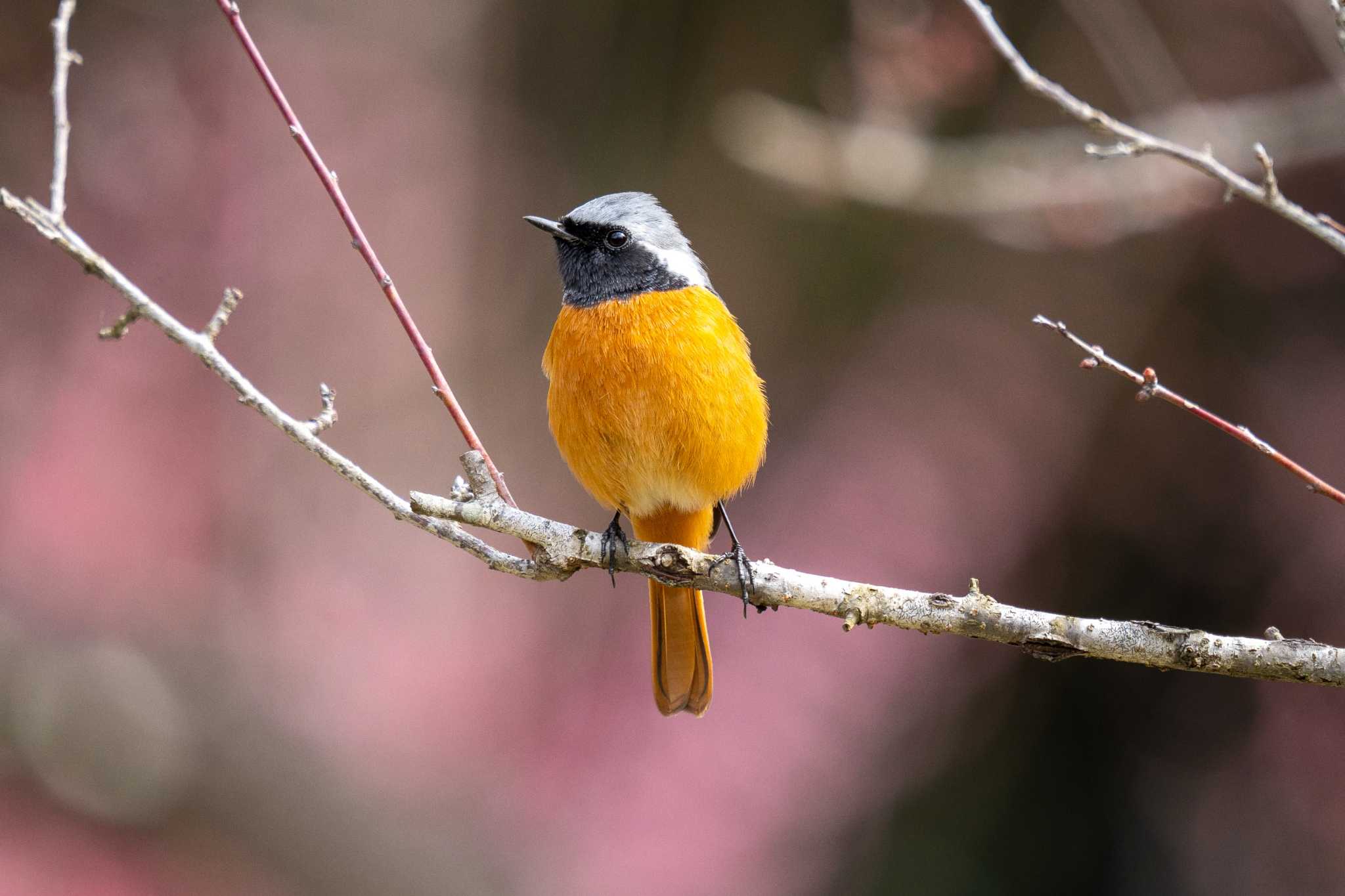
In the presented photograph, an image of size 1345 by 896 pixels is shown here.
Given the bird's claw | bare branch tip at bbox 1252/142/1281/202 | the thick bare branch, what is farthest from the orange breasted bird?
bare branch tip at bbox 1252/142/1281/202

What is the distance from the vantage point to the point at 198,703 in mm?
4852

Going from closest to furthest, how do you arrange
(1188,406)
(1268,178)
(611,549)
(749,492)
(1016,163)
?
(1188,406)
(1268,178)
(611,549)
(1016,163)
(749,492)

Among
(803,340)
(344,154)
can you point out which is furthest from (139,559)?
(803,340)

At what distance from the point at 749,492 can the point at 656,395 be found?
10.4ft

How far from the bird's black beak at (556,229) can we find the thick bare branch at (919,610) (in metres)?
1.25

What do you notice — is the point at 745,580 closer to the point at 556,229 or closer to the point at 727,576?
the point at 727,576

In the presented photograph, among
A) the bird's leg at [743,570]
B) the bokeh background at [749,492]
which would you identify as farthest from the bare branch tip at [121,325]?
the bokeh background at [749,492]

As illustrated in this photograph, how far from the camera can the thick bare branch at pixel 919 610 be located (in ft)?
7.37

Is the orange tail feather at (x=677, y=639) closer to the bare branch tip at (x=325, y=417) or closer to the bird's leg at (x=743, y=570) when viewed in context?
the bird's leg at (x=743, y=570)

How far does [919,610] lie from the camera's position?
253 cm

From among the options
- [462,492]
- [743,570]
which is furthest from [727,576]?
[462,492]

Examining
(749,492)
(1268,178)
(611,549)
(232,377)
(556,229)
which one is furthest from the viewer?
(749,492)

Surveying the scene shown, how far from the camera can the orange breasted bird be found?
3375 mm

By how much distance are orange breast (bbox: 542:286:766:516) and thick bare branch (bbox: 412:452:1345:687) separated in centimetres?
56
